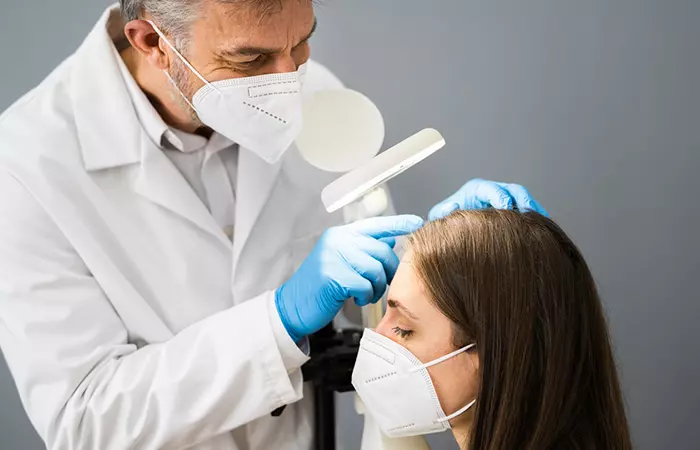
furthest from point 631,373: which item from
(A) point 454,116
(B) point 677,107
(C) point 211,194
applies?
(C) point 211,194

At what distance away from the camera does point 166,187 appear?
139 centimetres

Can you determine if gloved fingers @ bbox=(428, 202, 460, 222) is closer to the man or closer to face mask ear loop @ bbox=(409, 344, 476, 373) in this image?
the man

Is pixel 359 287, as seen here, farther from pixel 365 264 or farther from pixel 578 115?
pixel 578 115

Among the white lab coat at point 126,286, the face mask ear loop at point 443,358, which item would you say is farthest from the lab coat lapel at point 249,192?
the face mask ear loop at point 443,358

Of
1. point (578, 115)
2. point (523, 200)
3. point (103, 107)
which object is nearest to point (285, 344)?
point (523, 200)

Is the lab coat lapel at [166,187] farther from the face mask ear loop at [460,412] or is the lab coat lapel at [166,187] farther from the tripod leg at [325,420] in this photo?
the face mask ear loop at [460,412]

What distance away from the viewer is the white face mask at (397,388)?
115 cm

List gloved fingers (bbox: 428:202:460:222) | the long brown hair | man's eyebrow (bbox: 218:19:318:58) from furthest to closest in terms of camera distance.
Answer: gloved fingers (bbox: 428:202:460:222) < man's eyebrow (bbox: 218:19:318:58) < the long brown hair

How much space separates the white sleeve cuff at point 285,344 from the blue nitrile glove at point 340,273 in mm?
12

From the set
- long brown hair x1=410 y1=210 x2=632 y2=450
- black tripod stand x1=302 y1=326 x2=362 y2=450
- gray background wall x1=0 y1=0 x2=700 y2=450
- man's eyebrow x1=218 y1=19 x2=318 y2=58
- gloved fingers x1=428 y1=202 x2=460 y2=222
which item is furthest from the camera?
gray background wall x1=0 y1=0 x2=700 y2=450

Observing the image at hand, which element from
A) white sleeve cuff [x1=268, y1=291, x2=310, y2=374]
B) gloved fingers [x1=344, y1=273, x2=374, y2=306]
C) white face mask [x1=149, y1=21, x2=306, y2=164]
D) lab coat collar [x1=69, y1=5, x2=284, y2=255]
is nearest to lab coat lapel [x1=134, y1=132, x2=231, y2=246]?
lab coat collar [x1=69, y1=5, x2=284, y2=255]

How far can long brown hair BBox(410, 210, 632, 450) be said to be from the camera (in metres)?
1.08

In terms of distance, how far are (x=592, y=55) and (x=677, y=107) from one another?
24 centimetres

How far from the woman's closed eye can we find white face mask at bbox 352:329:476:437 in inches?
0.7
